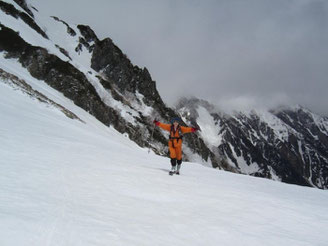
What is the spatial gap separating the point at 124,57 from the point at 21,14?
162 feet

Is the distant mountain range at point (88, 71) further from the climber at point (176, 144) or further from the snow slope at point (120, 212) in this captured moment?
the snow slope at point (120, 212)

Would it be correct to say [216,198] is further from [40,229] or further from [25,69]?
[25,69]

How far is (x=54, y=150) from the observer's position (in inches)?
355

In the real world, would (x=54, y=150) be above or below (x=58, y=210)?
above

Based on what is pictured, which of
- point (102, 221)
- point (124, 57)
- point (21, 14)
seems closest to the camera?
point (102, 221)

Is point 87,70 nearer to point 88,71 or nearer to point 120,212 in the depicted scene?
point 88,71

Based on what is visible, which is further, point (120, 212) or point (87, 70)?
point (87, 70)

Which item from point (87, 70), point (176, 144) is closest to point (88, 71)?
point (87, 70)

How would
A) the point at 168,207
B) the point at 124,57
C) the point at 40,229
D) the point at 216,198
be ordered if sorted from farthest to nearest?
the point at 124,57 < the point at 216,198 < the point at 168,207 < the point at 40,229

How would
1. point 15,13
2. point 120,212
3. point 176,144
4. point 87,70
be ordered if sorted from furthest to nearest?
1. point 87,70
2. point 15,13
3. point 176,144
4. point 120,212

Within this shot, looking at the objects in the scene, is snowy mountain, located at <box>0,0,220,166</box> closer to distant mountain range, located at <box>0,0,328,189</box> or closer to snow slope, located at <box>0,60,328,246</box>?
distant mountain range, located at <box>0,0,328,189</box>

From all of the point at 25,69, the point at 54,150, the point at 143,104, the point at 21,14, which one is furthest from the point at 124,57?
the point at 54,150

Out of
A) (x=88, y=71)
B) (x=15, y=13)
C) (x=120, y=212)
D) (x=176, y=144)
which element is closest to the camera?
(x=120, y=212)

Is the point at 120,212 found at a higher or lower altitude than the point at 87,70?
lower
